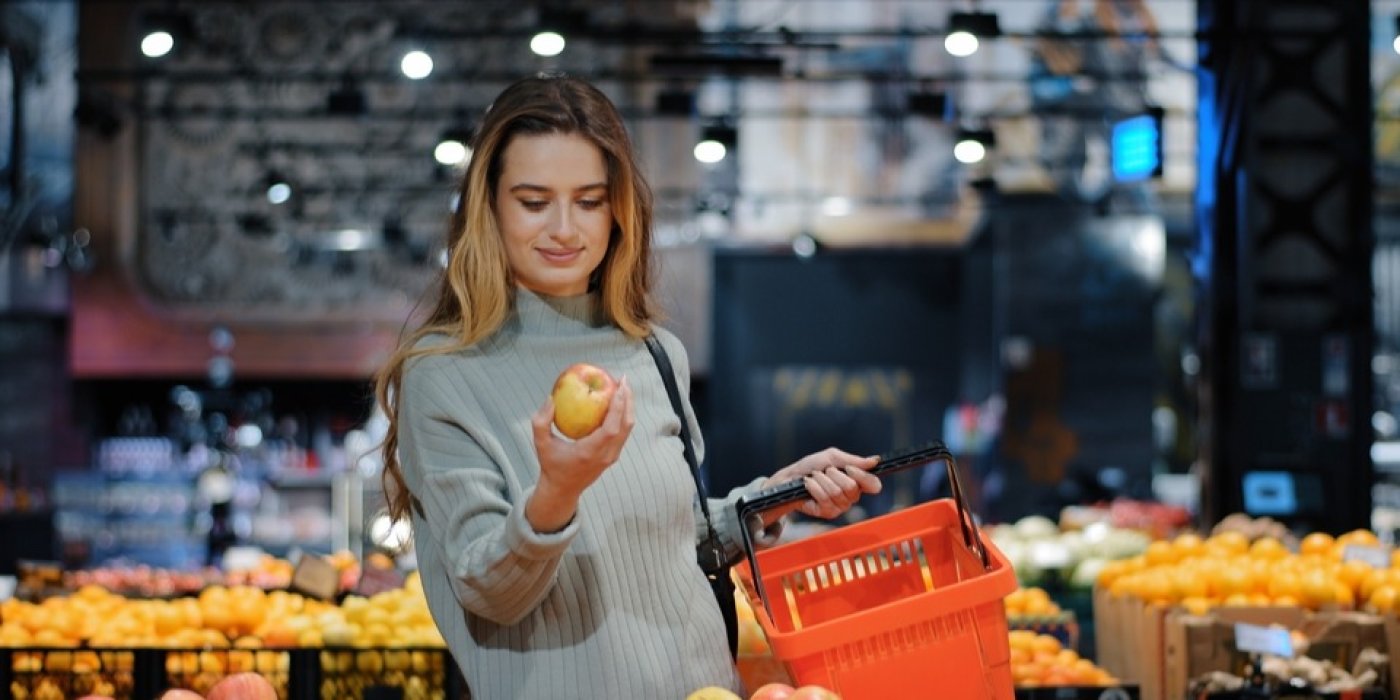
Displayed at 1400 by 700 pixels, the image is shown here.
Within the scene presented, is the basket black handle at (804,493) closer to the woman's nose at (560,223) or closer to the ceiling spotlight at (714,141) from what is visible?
the woman's nose at (560,223)

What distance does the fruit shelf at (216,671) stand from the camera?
388 cm

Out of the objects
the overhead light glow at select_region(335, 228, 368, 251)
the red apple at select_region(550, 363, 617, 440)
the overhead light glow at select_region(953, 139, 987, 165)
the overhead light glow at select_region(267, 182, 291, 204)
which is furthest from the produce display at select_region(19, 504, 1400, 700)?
the overhead light glow at select_region(335, 228, 368, 251)

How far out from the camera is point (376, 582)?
5.30 m

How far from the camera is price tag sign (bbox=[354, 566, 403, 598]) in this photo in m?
5.25

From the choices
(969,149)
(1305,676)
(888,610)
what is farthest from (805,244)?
(888,610)

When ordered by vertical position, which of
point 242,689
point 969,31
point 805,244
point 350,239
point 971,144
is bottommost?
point 242,689

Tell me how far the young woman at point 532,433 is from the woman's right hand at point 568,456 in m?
0.15

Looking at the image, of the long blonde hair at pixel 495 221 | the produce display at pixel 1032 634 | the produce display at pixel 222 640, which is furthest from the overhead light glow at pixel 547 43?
the long blonde hair at pixel 495 221

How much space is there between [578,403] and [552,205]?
0.44m

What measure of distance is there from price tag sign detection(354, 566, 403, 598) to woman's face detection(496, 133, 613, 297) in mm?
3121

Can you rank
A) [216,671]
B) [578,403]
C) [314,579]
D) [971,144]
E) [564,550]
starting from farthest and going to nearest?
[971,144] → [314,579] → [216,671] → [564,550] → [578,403]

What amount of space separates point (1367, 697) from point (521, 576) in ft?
8.78

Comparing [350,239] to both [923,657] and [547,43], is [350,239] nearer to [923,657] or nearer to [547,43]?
[547,43]

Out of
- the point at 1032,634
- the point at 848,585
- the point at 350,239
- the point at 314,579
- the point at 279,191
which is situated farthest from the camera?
the point at 350,239
